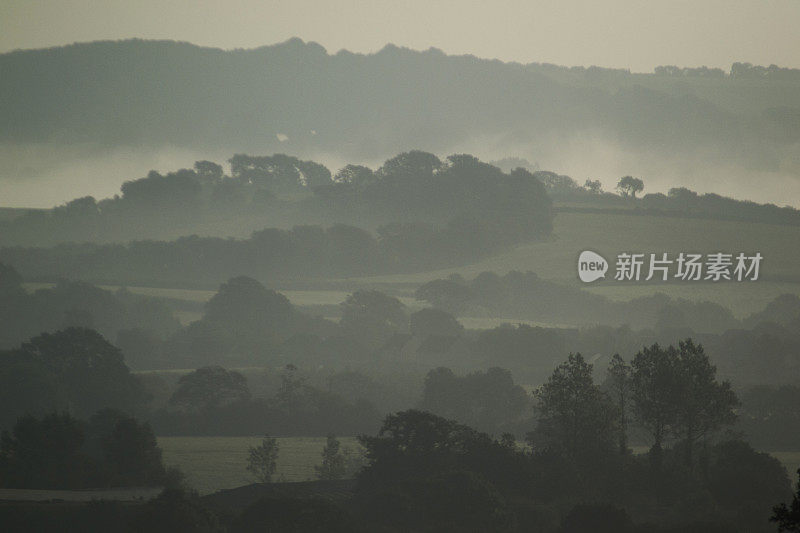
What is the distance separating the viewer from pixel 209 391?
7462cm

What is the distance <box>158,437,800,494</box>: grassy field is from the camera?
5531 centimetres

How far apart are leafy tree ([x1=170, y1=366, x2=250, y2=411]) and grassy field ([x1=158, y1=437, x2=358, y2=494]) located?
5.54 metres

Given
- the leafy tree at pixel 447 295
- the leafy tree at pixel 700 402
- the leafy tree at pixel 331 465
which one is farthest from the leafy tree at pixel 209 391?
the leafy tree at pixel 447 295

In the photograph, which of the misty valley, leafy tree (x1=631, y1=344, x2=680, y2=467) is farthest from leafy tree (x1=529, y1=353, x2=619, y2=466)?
leafy tree (x1=631, y1=344, x2=680, y2=467)

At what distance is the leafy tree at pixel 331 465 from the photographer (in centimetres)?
5453

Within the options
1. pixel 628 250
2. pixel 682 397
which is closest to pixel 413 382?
pixel 682 397

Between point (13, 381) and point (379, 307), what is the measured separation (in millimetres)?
49716

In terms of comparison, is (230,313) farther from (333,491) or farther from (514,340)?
(333,491)

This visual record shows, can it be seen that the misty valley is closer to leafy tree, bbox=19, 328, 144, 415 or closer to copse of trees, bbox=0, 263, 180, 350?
leafy tree, bbox=19, 328, 144, 415

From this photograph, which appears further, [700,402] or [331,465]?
[331,465]

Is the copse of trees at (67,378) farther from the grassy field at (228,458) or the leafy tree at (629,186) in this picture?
the leafy tree at (629,186)

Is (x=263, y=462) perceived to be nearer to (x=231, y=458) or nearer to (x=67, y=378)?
(x=231, y=458)

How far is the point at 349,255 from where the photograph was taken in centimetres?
15875

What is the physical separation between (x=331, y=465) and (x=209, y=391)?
22.3 m
